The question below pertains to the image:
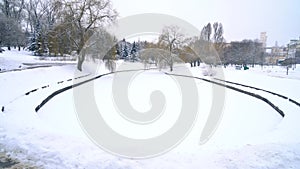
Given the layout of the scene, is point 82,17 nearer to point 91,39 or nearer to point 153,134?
point 91,39

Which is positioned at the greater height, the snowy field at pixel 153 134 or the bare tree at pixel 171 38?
the bare tree at pixel 171 38

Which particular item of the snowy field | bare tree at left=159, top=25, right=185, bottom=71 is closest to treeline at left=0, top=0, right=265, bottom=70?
bare tree at left=159, top=25, right=185, bottom=71

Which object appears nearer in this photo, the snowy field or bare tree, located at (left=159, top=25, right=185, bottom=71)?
the snowy field

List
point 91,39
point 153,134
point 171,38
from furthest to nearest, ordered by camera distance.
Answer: point 171,38 → point 91,39 → point 153,134

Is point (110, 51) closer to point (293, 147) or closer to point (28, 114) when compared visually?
point (28, 114)

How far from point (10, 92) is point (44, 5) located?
4212cm

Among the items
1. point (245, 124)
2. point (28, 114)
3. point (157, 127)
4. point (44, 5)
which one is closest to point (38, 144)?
point (28, 114)

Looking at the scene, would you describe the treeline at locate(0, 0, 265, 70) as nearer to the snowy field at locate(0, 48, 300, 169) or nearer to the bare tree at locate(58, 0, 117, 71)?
the bare tree at locate(58, 0, 117, 71)

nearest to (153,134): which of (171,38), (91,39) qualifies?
(91,39)

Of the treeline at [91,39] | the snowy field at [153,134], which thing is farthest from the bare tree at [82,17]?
the snowy field at [153,134]

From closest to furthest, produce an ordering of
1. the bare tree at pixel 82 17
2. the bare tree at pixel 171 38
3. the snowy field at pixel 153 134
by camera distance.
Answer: the snowy field at pixel 153 134 → the bare tree at pixel 82 17 → the bare tree at pixel 171 38

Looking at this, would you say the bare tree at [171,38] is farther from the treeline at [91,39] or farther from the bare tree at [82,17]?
the bare tree at [82,17]

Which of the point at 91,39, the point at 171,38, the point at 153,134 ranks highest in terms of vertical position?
the point at 171,38

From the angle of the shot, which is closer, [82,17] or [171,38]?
[82,17]
